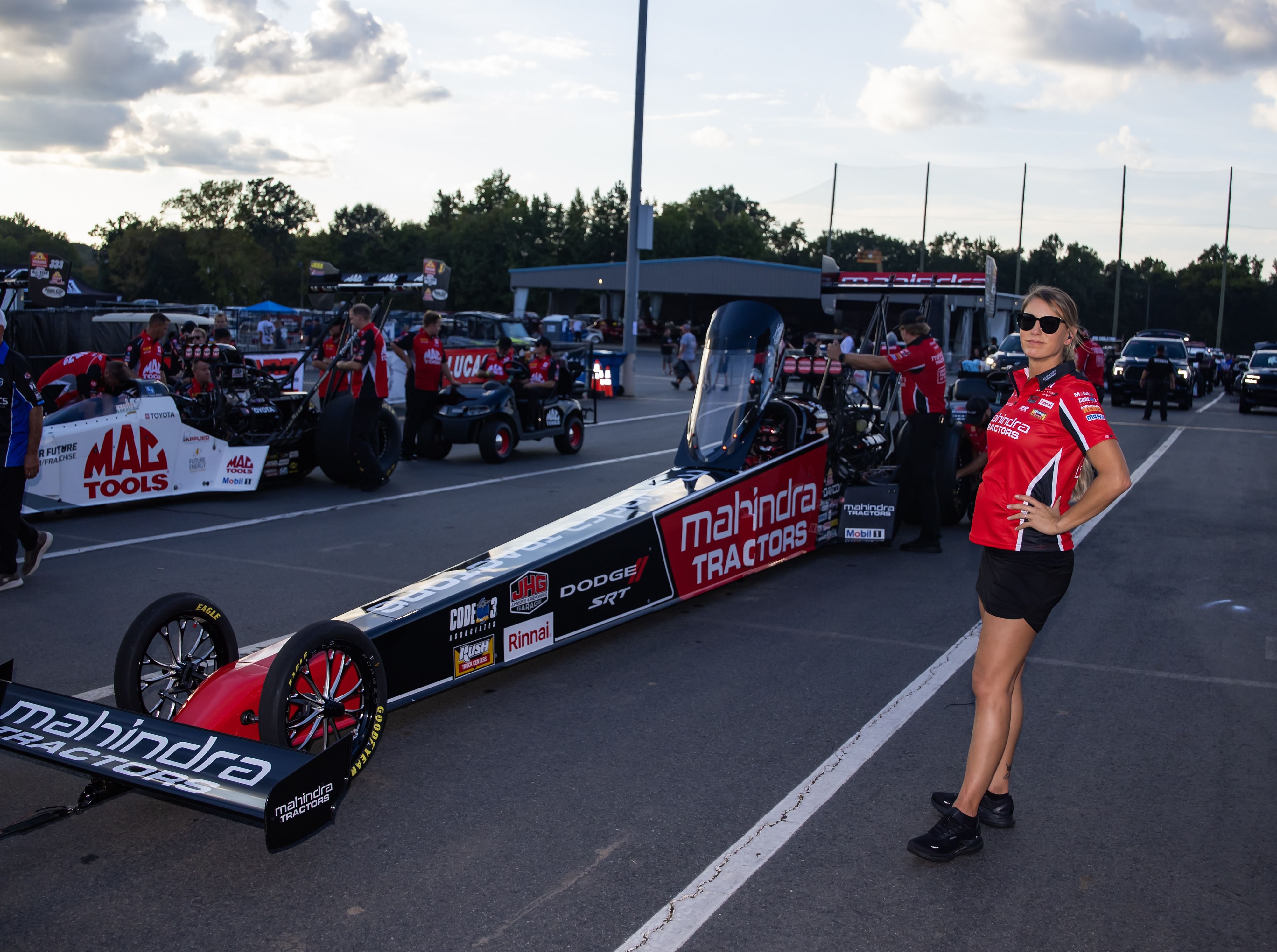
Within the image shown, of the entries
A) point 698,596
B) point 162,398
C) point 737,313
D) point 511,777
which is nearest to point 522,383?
point 162,398

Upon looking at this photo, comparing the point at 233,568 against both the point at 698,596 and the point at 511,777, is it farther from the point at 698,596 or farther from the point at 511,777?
the point at 511,777

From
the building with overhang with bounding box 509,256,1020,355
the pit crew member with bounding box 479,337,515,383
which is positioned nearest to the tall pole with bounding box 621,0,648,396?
the pit crew member with bounding box 479,337,515,383

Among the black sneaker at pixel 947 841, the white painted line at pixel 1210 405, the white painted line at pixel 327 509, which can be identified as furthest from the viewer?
the white painted line at pixel 1210 405

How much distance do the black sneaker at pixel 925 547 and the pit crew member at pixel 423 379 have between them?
673cm

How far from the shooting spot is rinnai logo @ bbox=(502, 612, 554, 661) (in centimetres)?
484

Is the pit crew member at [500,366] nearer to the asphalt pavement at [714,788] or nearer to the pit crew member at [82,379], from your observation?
the pit crew member at [82,379]

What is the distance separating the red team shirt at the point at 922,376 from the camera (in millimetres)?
8273

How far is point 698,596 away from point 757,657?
1151mm

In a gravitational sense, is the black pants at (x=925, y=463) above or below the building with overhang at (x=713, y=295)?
below

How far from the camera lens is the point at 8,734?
329 cm

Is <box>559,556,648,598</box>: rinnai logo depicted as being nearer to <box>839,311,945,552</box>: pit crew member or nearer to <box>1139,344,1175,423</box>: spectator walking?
<box>839,311,945,552</box>: pit crew member

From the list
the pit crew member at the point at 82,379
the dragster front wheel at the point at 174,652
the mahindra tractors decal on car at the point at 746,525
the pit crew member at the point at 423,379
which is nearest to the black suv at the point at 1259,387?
the pit crew member at the point at 423,379

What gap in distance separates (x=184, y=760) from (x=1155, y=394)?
24246 millimetres

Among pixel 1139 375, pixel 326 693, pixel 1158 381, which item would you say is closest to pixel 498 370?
pixel 326 693
